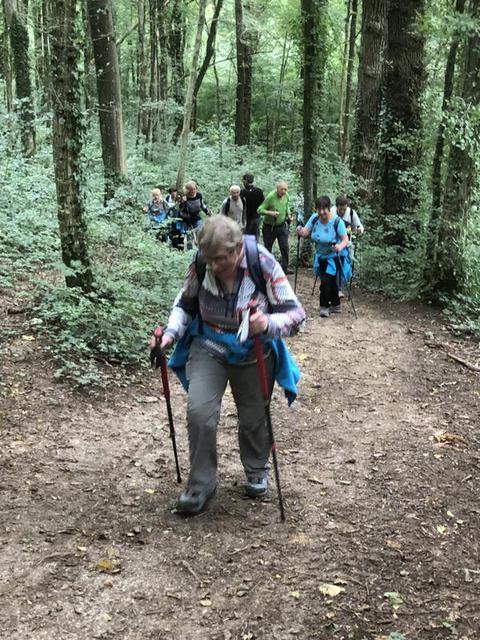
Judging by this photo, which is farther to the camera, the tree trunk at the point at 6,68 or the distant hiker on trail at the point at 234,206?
the tree trunk at the point at 6,68

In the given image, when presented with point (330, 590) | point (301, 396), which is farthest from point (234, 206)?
point (330, 590)

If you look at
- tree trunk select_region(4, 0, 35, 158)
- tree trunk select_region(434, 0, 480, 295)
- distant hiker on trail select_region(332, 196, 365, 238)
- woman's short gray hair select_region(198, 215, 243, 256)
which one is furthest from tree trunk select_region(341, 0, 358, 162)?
woman's short gray hair select_region(198, 215, 243, 256)

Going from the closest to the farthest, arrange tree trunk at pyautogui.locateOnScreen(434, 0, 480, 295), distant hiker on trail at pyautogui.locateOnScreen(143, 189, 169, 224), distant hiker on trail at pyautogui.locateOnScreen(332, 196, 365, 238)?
tree trunk at pyautogui.locateOnScreen(434, 0, 480, 295), distant hiker on trail at pyautogui.locateOnScreen(332, 196, 365, 238), distant hiker on trail at pyautogui.locateOnScreen(143, 189, 169, 224)

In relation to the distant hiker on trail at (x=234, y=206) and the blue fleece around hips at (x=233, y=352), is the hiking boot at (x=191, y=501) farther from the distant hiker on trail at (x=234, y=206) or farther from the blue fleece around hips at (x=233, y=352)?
the distant hiker on trail at (x=234, y=206)

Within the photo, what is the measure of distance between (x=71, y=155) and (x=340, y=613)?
564 cm

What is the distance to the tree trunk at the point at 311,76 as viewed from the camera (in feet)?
46.5

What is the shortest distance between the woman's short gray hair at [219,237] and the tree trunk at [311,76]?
1130cm

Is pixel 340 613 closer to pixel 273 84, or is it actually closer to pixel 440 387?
pixel 440 387

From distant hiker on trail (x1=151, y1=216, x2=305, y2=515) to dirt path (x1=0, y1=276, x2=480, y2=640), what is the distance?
0.53m

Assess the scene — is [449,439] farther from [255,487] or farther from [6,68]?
[6,68]

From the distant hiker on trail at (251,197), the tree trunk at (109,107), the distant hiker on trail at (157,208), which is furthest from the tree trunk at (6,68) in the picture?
the distant hiker on trail at (251,197)

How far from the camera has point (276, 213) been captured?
42.4 ft

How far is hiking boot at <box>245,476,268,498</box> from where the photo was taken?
4609mm

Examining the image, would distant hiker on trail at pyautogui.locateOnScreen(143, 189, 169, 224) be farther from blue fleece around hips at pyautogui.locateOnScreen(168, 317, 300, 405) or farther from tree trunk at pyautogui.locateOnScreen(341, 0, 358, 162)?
tree trunk at pyautogui.locateOnScreen(341, 0, 358, 162)
